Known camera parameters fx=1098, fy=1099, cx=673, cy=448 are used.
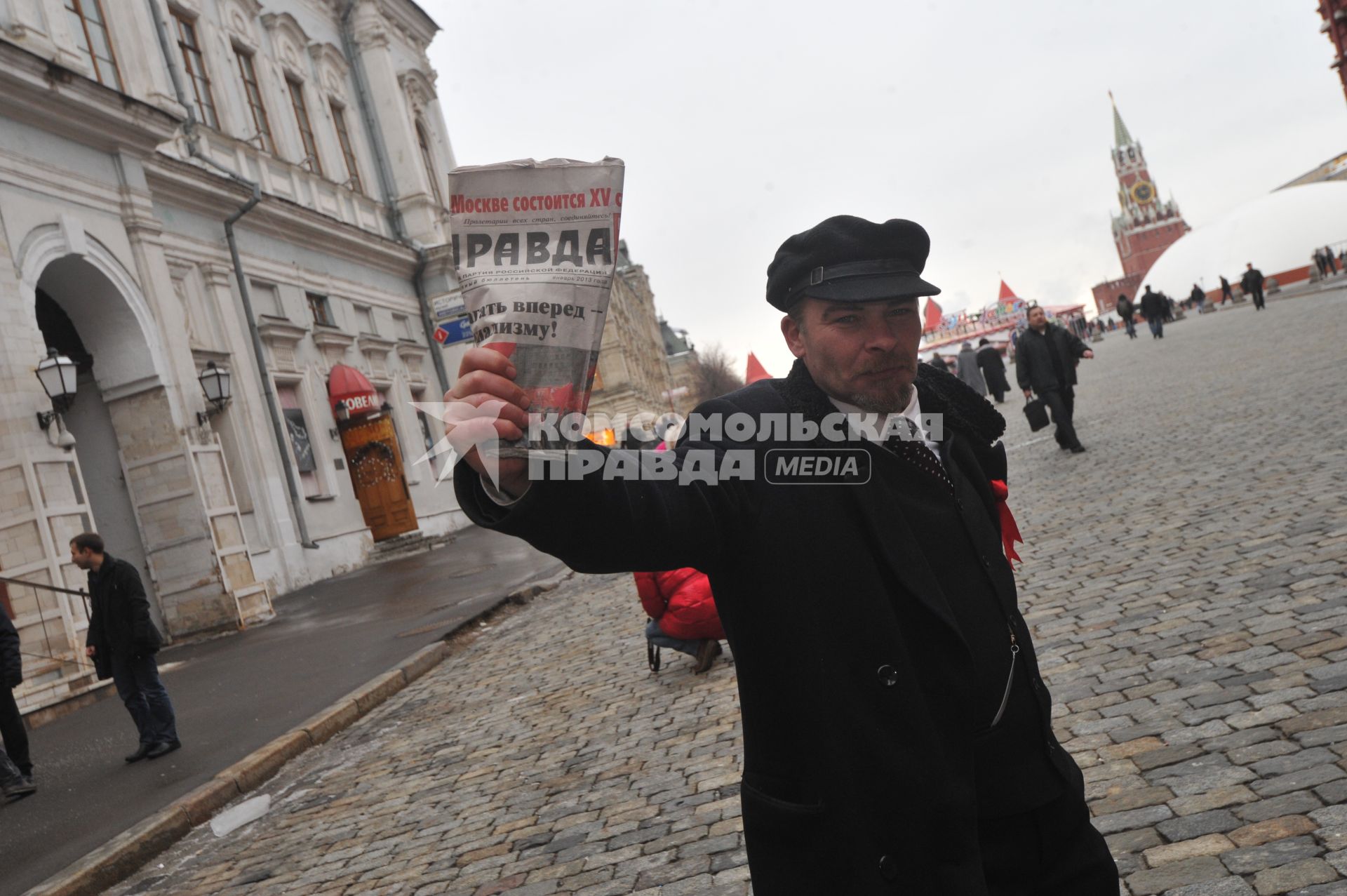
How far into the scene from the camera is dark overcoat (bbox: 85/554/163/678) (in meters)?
8.75

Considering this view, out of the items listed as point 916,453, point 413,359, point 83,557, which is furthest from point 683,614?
point 413,359

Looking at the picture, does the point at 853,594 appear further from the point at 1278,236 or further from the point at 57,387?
the point at 1278,236

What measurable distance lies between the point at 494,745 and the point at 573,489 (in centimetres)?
582

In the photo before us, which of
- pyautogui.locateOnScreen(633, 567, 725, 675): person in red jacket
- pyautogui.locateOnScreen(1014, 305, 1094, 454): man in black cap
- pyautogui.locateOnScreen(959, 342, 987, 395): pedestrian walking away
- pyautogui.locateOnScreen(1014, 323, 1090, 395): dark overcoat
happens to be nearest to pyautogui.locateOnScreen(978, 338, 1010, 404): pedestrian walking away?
pyautogui.locateOnScreen(959, 342, 987, 395): pedestrian walking away

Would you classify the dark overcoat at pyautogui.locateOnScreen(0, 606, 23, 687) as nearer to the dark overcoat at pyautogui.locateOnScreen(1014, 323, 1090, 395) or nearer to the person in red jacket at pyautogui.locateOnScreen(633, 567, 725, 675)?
the person in red jacket at pyautogui.locateOnScreen(633, 567, 725, 675)

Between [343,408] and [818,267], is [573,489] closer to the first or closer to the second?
[818,267]

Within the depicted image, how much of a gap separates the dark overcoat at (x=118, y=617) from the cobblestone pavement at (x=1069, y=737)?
174 centimetres

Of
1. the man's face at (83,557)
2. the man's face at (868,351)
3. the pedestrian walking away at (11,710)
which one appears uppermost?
the man's face at (83,557)

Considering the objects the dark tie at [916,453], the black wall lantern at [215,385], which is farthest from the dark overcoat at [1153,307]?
the dark tie at [916,453]

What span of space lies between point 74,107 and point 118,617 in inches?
382

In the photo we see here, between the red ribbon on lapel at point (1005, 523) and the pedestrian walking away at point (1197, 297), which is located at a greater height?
the pedestrian walking away at point (1197, 297)

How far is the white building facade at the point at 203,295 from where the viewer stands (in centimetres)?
1374

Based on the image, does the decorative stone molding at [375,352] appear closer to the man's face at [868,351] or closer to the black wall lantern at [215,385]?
the black wall lantern at [215,385]

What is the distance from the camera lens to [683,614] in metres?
7.89
